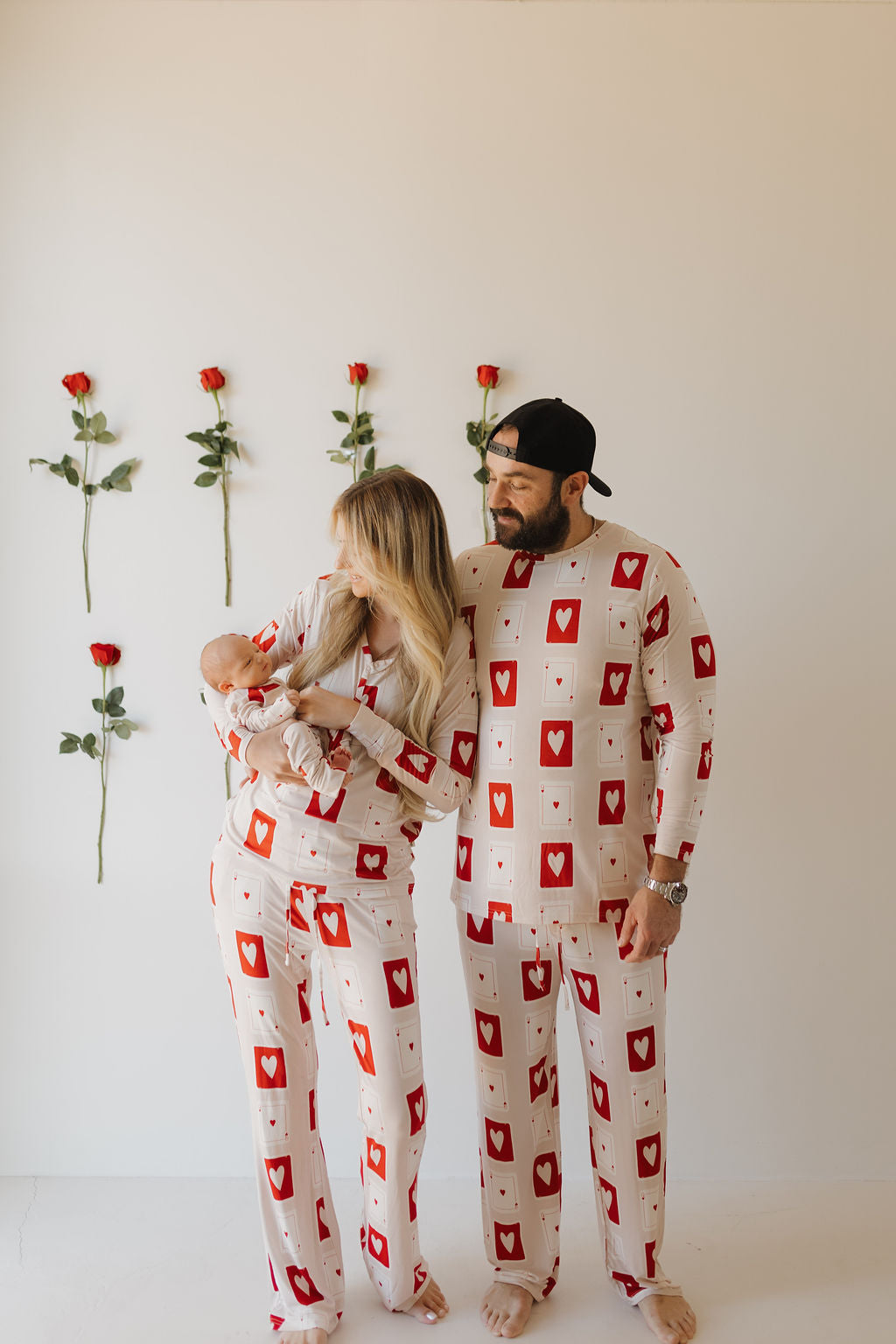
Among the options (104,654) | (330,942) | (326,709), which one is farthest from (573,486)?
(104,654)

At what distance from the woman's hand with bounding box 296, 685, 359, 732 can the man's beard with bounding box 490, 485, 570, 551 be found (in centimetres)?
41

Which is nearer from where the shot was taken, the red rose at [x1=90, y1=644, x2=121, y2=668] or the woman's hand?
the woman's hand

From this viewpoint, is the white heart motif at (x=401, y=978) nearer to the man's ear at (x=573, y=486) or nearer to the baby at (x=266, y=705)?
the baby at (x=266, y=705)

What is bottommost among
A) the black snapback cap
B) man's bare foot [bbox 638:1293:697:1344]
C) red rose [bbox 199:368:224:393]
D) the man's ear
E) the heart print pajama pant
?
man's bare foot [bbox 638:1293:697:1344]

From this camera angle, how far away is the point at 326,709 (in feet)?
5.68

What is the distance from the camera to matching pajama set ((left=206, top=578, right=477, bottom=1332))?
5.83 feet

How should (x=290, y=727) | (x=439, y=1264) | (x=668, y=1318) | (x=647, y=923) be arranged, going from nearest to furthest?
(x=290, y=727), (x=647, y=923), (x=668, y=1318), (x=439, y=1264)

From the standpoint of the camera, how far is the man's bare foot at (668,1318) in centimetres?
188

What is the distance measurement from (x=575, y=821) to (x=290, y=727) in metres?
0.53

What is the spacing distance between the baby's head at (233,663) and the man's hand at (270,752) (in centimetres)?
11

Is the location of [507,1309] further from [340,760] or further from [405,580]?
[405,580]

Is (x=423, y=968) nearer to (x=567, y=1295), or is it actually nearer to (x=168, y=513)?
(x=567, y=1295)

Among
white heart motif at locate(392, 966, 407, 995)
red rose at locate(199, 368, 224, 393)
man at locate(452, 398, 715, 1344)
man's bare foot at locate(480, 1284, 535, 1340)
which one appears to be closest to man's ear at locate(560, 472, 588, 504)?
man at locate(452, 398, 715, 1344)

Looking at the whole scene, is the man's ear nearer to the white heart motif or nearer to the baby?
the baby
